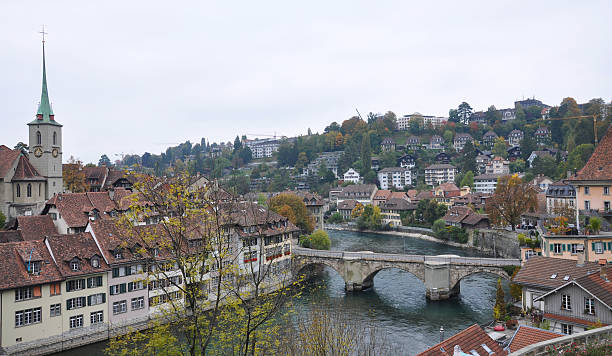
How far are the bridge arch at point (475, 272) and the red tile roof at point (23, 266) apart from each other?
2747 cm

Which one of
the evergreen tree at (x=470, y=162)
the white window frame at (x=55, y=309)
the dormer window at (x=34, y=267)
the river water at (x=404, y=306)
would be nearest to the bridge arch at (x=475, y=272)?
the river water at (x=404, y=306)

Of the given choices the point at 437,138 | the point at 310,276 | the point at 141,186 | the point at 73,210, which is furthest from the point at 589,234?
the point at 437,138

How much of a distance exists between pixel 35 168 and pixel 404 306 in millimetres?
35756

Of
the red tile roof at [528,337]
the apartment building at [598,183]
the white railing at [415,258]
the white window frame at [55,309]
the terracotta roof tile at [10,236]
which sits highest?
the apartment building at [598,183]

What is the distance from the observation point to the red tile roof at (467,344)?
52.1 feet

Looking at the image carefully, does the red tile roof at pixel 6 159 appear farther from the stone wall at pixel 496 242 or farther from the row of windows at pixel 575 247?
the stone wall at pixel 496 242

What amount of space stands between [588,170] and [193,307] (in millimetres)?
33118

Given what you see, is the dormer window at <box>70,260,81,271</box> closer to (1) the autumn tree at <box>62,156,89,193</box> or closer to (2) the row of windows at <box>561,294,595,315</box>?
(2) the row of windows at <box>561,294,595,315</box>

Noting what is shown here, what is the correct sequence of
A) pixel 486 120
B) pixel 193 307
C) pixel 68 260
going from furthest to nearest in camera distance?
pixel 486 120
pixel 68 260
pixel 193 307

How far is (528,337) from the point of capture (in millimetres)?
17266

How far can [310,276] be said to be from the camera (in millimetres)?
47188

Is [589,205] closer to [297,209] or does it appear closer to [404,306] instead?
[404,306]

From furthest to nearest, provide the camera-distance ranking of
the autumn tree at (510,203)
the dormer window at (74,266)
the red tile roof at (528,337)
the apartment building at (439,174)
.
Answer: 1. the apartment building at (439,174)
2. the autumn tree at (510,203)
3. the dormer window at (74,266)
4. the red tile roof at (528,337)

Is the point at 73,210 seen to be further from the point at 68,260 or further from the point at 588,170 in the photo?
the point at 588,170
